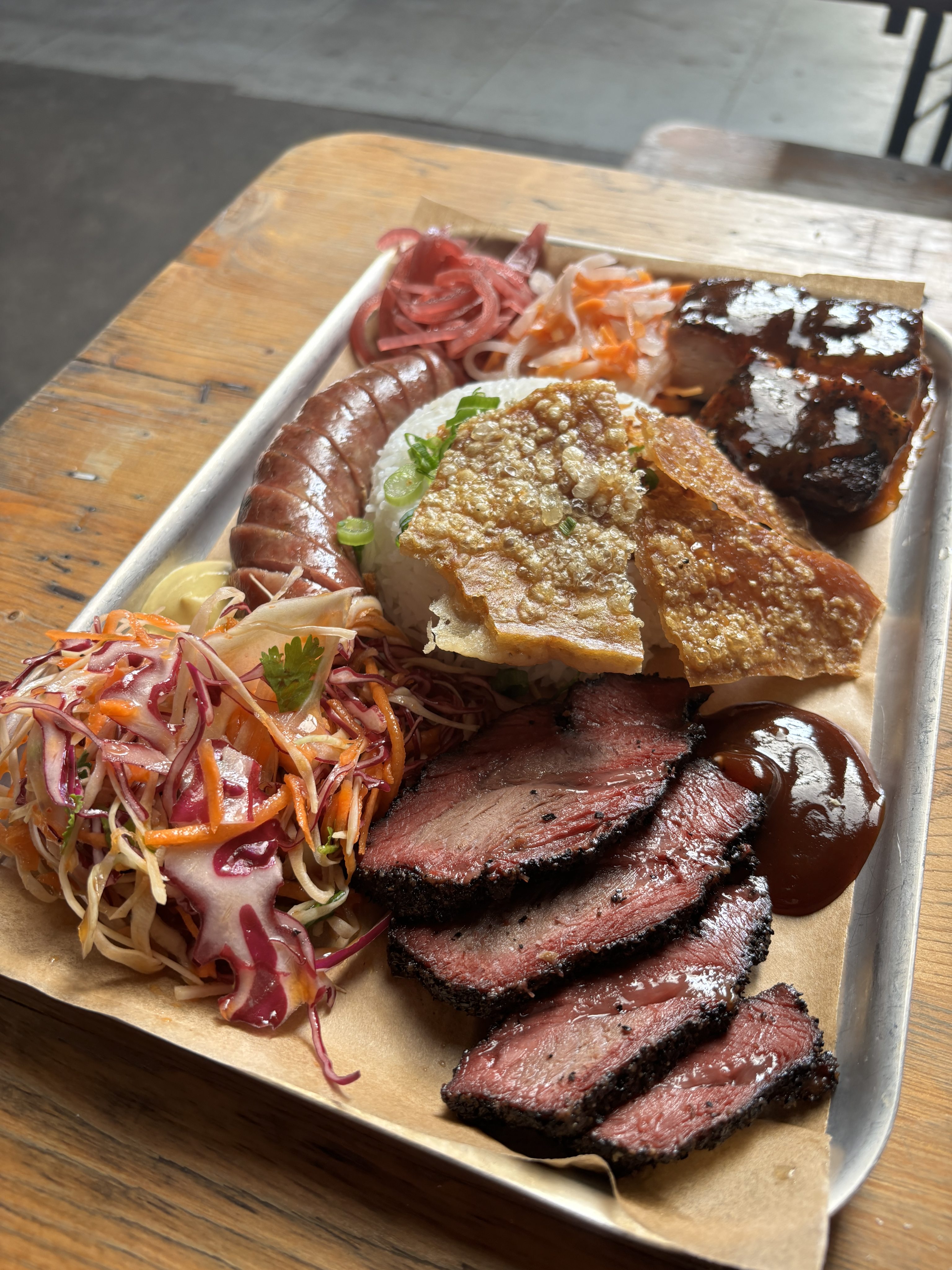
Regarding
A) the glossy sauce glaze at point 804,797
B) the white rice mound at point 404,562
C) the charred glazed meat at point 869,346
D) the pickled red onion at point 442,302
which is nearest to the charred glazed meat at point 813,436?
the charred glazed meat at point 869,346

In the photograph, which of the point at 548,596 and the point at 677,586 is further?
the point at 677,586

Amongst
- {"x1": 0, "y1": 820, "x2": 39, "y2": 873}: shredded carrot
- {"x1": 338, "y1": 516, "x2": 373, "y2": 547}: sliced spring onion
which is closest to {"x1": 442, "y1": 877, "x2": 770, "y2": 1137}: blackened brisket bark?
{"x1": 0, "y1": 820, "x2": 39, "y2": 873}: shredded carrot

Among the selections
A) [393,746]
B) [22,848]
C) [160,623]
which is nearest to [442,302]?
[160,623]

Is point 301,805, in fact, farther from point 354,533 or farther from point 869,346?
point 869,346

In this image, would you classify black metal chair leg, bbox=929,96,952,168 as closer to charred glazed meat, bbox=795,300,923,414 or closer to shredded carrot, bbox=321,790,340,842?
charred glazed meat, bbox=795,300,923,414

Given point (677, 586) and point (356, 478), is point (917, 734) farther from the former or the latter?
point (356, 478)

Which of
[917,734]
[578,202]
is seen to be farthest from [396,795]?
[578,202]

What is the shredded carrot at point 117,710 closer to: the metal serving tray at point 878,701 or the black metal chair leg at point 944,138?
the metal serving tray at point 878,701
